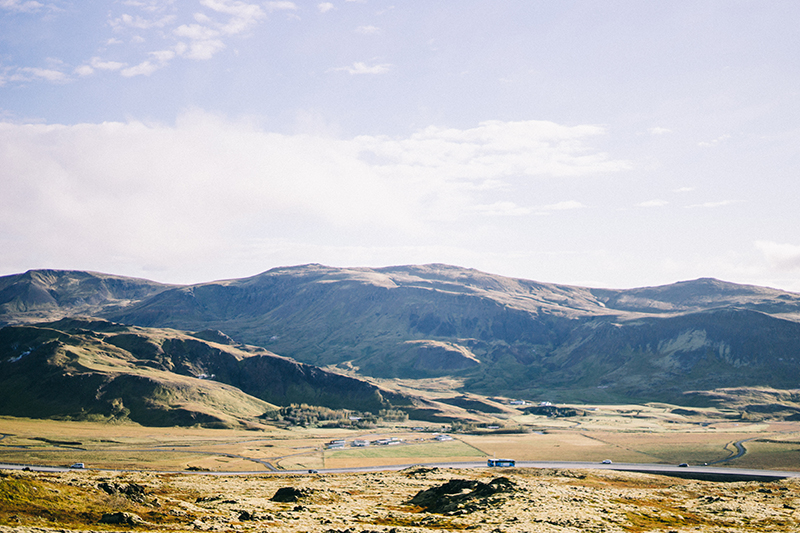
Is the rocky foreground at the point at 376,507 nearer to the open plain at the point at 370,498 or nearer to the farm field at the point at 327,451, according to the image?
the open plain at the point at 370,498

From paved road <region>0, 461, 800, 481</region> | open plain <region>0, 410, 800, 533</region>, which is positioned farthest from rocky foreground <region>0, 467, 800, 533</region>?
paved road <region>0, 461, 800, 481</region>

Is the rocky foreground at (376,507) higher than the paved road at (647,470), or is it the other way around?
the rocky foreground at (376,507)

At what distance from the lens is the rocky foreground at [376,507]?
52656 mm

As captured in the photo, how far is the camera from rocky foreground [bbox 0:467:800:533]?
5266cm

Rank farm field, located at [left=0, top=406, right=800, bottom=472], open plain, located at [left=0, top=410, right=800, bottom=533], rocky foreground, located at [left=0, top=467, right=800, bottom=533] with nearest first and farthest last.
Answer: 1. rocky foreground, located at [left=0, top=467, right=800, bottom=533]
2. open plain, located at [left=0, top=410, right=800, bottom=533]
3. farm field, located at [left=0, top=406, right=800, bottom=472]

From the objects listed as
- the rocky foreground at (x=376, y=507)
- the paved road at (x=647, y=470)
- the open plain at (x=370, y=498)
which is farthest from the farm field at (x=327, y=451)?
the rocky foreground at (x=376, y=507)

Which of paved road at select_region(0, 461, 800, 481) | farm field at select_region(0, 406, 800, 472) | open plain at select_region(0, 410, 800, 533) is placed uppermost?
open plain at select_region(0, 410, 800, 533)

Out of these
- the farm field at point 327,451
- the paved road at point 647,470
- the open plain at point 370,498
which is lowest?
the farm field at point 327,451

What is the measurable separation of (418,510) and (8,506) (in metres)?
45.9

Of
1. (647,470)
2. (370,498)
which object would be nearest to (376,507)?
(370,498)

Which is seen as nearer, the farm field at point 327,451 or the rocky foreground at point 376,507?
the rocky foreground at point 376,507

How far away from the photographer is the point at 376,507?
7294 centimetres

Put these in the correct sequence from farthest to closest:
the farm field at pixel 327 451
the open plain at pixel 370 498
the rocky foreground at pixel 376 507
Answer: the farm field at pixel 327 451
the open plain at pixel 370 498
the rocky foreground at pixel 376 507

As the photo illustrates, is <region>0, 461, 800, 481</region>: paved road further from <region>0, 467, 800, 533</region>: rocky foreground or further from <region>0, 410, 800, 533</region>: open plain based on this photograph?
<region>0, 467, 800, 533</region>: rocky foreground
